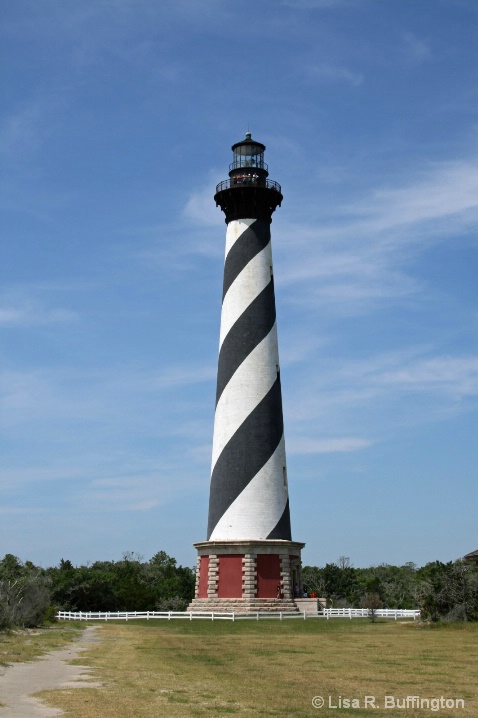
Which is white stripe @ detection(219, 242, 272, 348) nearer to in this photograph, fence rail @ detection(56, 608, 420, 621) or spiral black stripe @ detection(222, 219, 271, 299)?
spiral black stripe @ detection(222, 219, 271, 299)

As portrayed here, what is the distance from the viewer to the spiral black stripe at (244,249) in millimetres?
43562

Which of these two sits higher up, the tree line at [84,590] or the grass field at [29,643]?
the tree line at [84,590]

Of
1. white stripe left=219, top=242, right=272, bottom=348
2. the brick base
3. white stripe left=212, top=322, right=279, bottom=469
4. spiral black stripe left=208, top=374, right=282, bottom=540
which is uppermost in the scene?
white stripe left=219, top=242, right=272, bottom=348

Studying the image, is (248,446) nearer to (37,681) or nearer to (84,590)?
(84,590)

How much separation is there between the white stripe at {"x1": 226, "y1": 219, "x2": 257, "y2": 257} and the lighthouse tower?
0.18ft

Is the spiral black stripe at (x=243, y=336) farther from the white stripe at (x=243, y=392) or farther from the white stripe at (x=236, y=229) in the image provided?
the white stripe at (x=236, y=229)

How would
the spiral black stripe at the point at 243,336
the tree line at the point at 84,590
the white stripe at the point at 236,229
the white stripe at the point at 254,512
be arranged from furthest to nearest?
the white stripe at the point at 236,229
the spiral black stripe at the point at 243,336
the white stripe at the point at 254,512
the tree line at the point at 84,590

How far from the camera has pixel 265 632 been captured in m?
29.0

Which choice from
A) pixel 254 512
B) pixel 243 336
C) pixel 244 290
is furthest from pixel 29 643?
pixel 244 290

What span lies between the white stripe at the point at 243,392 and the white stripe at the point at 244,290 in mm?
2102

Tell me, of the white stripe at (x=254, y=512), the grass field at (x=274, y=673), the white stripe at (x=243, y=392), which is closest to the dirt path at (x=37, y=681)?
the grass field at (x=274, y=673)

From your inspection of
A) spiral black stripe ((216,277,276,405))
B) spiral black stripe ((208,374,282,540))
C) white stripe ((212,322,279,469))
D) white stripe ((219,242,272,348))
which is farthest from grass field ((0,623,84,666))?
white stripe ((219,242,272,348))

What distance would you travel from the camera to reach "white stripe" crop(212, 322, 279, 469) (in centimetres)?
4128

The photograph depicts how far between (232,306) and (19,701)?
32.0m
